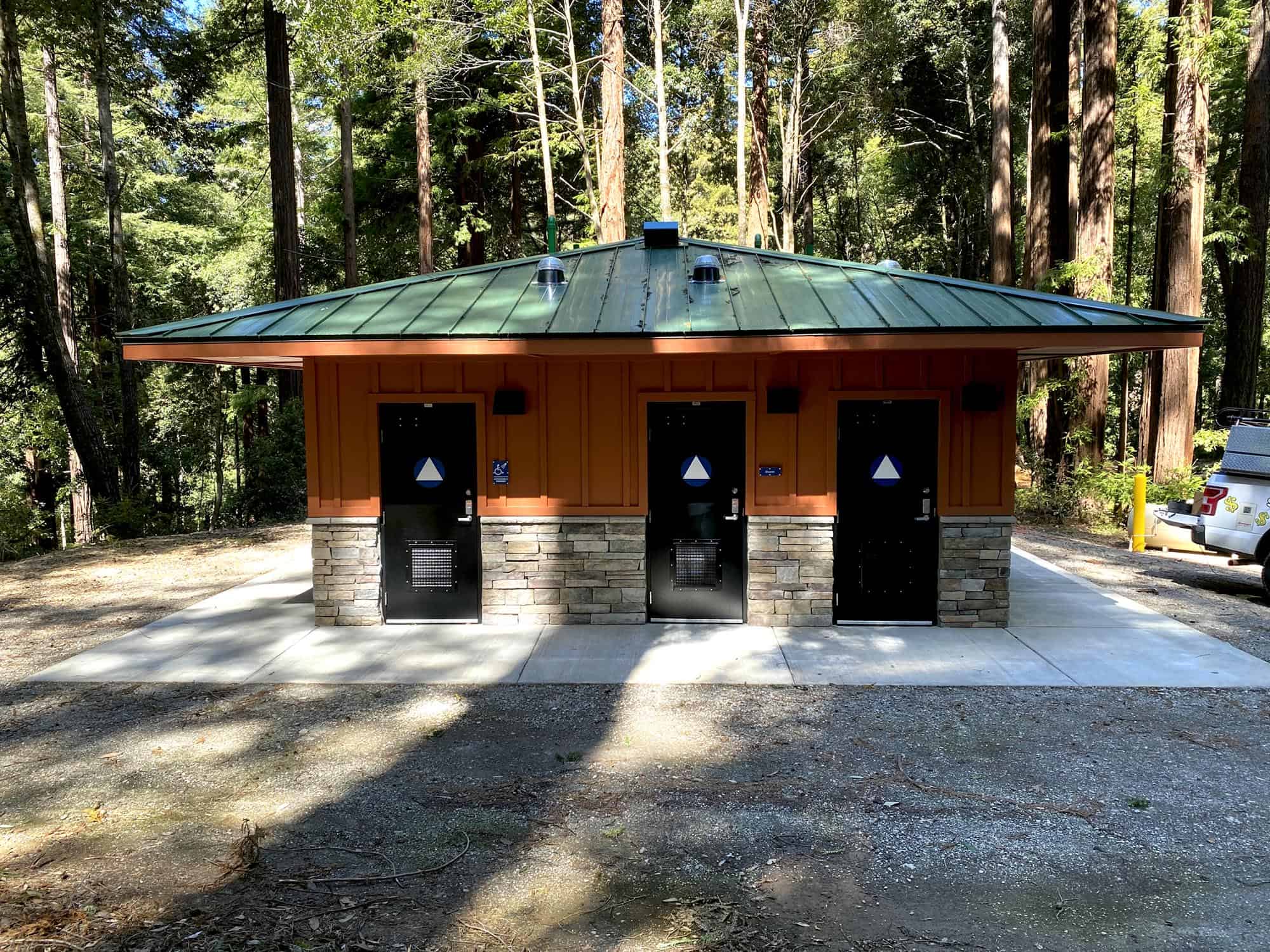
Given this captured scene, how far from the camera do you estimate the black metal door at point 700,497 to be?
7703 millimetres

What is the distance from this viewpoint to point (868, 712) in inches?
224

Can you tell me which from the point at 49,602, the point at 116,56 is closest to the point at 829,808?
the point at 49,602

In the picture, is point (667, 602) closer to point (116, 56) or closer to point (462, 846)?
point (462, 846)

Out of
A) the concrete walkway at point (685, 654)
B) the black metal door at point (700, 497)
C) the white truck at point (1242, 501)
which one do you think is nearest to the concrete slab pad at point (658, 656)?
the concrete walkway at point (685, 654)

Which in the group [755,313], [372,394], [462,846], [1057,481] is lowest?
[462,846]

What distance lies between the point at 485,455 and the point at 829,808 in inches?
184

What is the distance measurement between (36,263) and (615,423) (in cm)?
1387

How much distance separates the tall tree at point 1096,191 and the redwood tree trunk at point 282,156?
46.3 feet

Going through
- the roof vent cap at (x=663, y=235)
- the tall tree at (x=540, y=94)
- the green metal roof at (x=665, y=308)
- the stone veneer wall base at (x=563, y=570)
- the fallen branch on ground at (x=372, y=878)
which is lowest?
the fallen branch on ground at (x=372, y=878)

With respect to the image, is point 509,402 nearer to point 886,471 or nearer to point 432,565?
point 432,565

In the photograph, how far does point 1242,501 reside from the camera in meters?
8.98

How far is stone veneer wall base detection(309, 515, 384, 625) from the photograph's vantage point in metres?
7.80

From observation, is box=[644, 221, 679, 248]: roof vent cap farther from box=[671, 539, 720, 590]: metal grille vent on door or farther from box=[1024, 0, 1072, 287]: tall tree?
box=[1024, 0, 1072, 287]: tall tree

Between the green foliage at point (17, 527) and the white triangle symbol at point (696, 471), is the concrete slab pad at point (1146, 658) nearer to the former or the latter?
the white triangle symbol at point (696, 471)
